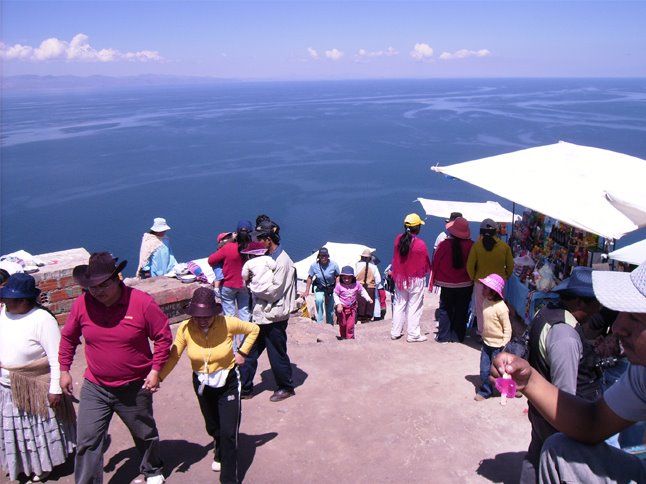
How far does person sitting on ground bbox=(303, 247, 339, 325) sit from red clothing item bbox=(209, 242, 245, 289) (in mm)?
1586

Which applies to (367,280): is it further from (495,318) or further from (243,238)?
(495,318)

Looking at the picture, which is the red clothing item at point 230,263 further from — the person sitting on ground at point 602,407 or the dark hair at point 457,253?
the person sitting on ground at point 602,407

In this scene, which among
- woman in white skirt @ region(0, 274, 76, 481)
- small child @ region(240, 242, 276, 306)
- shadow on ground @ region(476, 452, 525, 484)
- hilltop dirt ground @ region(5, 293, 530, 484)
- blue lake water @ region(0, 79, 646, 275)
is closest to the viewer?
woman in white skirt @ region(0, 274, 76, 481)

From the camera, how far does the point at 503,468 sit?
414 cm

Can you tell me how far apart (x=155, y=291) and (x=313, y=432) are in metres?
3.31

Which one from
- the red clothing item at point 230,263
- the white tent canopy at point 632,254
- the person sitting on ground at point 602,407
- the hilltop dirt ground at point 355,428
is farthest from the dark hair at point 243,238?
the person sitting on ground at point 602,407

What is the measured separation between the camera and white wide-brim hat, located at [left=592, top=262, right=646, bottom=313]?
183cm

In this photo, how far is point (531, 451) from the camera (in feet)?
10.7

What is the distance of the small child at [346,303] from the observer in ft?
24.0

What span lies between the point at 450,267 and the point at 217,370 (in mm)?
3586

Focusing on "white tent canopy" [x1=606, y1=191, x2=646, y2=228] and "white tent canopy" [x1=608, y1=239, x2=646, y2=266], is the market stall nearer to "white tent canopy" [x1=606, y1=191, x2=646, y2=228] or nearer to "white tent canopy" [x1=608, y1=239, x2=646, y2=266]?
"white tent canopy" [x1=606, y1=191, x2=646, y2=228]

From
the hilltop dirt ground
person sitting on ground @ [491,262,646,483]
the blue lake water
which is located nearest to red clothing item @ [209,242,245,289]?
the hilltop dirt ground

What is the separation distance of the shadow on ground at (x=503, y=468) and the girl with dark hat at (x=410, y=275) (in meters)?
2.50

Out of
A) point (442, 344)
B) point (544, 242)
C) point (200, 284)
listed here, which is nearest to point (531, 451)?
point (442, 344)
